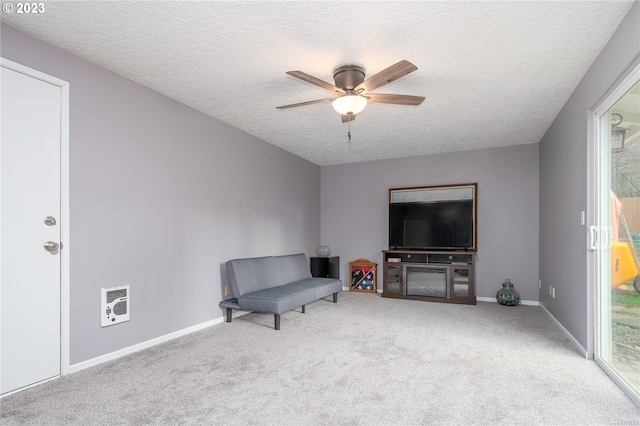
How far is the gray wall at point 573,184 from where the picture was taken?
2227 millimetres

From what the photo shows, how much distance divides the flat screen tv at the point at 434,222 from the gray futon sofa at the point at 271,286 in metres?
1.52

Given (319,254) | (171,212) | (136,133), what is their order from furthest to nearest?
1. (319,254)
2. (171,212)
3. (136,133)

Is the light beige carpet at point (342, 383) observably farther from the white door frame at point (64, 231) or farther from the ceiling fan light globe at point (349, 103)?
the ceiling fan light globe at point (349, 103)

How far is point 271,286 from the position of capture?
4.32 meters

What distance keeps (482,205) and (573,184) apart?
2.19 metres

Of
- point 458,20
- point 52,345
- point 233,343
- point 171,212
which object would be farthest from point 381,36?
point 52,345

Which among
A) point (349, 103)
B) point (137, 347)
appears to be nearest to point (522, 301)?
point (349, 103)

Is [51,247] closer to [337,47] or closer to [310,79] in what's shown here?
[310,79]

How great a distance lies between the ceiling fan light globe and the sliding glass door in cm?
172

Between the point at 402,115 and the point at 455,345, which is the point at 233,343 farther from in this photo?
the point at 402,115

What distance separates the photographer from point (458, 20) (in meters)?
2.13

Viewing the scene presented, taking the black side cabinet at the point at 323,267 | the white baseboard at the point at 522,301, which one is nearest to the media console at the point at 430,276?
the white baseboard at the point at 522,301

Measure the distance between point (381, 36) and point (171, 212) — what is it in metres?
2.50

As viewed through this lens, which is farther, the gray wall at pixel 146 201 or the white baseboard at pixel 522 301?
the white baseboard at pixel 522 301
